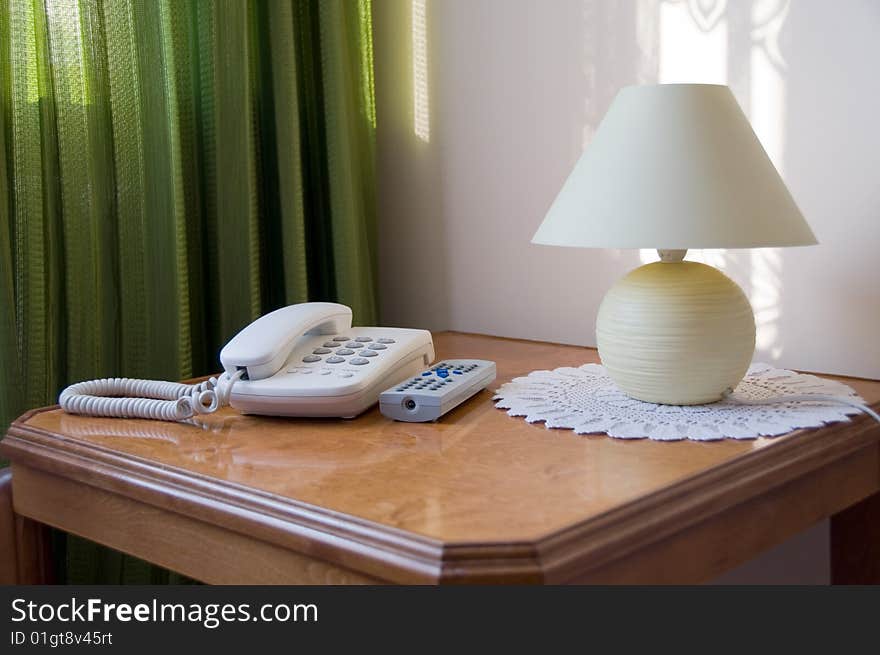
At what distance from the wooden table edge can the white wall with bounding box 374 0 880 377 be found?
313 millimetres

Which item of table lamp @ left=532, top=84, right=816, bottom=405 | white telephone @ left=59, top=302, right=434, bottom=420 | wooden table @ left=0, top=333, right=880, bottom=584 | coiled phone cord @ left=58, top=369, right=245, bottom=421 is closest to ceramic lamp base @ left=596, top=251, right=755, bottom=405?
table lamp @ left=532, top=84, right=816, bottom=405

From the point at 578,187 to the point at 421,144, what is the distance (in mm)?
753

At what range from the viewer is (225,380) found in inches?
37.9

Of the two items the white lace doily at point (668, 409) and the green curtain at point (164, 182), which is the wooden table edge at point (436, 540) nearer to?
the white lace doily at point (668, 409)

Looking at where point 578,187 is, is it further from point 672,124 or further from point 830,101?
point 830,101

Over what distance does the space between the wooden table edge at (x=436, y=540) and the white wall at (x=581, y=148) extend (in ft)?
1.03

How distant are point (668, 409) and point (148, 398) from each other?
549mm

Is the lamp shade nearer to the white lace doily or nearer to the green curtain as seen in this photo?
the white lace doily

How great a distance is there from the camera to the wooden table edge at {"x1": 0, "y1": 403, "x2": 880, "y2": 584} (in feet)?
1.96

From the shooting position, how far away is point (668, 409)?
3.08ft

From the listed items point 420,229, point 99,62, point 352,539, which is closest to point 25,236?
point 99,62

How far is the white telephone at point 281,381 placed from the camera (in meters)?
0.94

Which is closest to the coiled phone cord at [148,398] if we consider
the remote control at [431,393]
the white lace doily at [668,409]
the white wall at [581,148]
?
the remote control at [431,393]

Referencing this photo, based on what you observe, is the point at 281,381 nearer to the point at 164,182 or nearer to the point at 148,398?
the point at 148,398
